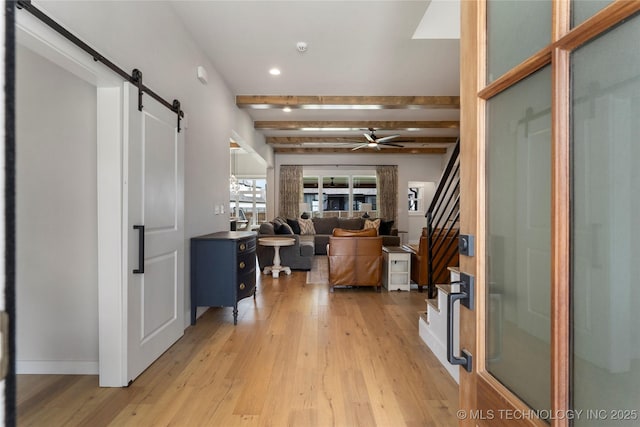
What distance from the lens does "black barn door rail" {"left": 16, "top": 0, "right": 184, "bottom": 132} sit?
54.8 inches

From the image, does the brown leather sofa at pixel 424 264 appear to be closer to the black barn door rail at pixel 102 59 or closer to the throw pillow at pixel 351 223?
the black barn door rail at pixel 102 59

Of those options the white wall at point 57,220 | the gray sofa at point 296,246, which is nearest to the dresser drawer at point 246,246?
the white wall at point 57,220

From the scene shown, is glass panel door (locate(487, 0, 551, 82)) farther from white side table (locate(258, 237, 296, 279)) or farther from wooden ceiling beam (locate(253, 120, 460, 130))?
wooden ceiling beam (locate(253, 120, 460, 130))

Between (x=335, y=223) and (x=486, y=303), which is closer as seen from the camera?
(x=486, y=303)

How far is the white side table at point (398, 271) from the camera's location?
475 centimetres

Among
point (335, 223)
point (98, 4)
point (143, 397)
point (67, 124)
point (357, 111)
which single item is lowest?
point (143, 397)

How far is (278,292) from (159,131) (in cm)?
280

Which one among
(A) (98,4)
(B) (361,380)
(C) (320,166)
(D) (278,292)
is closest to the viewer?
(A) (98,4)

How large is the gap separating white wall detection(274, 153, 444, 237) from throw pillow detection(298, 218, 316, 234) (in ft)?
6.66

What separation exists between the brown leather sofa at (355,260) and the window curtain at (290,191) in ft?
16.9

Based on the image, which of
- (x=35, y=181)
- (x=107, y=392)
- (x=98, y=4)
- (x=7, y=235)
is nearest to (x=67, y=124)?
(x=35, y=181)

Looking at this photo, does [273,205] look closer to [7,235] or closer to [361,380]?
[361,380]

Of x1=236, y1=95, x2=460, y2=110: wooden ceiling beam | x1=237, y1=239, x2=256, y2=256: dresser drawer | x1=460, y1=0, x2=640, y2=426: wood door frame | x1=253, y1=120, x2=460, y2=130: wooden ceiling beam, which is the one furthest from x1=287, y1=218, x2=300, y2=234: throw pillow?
x1=460, y1=0, x2=640, y2=426: wood door frame

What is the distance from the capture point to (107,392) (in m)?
2.04
